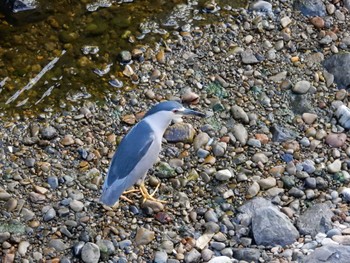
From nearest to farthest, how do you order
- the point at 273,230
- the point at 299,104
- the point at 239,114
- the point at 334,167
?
the point at 273,230 < the point at 334,167 < the point at 239,114 < the point at 299,104

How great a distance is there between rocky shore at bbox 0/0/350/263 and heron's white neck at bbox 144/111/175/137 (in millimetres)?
435

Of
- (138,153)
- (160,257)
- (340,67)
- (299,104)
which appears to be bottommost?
(160,257)

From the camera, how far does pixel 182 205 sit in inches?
209

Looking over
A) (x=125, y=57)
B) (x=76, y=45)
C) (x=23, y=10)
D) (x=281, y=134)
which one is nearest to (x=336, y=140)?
(x=281, y=134)

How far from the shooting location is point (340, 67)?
6.33m

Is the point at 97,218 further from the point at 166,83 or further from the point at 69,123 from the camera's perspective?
the point at 166,83

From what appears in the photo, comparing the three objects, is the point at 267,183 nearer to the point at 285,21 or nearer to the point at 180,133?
the point at 180,133

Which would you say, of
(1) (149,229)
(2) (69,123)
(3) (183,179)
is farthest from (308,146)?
(2) (69,123)

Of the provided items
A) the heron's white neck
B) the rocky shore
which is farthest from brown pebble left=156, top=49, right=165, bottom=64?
the heron's white neck

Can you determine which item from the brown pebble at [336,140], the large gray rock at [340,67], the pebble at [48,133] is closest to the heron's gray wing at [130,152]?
the pebble at [48,133]

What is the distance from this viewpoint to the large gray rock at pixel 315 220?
510 centimetres

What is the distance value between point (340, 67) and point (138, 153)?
2.19 metres

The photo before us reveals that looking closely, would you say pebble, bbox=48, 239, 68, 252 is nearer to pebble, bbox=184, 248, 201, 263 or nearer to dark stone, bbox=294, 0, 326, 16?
pebble, bbox=184, 248, 201, 263

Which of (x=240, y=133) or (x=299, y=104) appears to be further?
(x=299, y=104)
